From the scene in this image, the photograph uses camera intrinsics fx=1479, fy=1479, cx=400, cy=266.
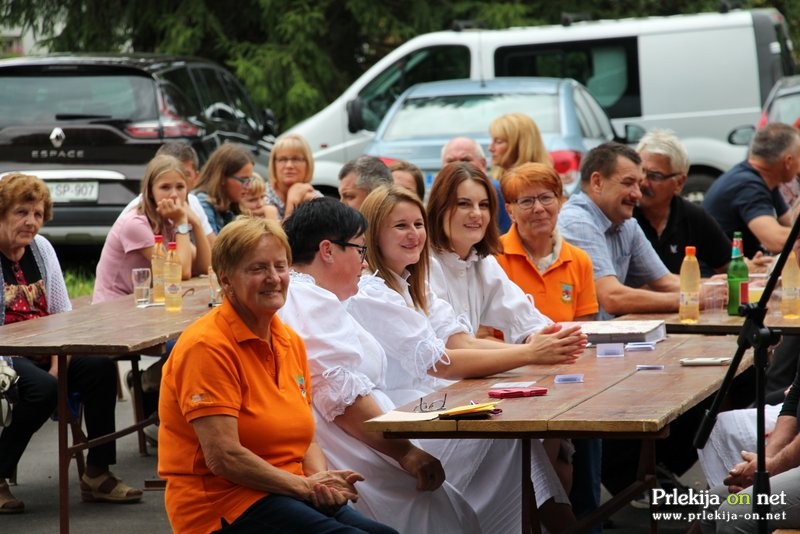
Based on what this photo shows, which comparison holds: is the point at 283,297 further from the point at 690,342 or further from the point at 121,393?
the point at 121,393

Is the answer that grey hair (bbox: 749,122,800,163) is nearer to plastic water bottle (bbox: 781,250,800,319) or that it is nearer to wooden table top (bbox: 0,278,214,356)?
plastic water bottle (bbox: 781,250,800,319)

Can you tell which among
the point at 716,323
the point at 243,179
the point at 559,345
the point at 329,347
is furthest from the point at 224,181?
the point at 329,347

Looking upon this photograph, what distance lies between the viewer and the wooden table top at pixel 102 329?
19.3 feet

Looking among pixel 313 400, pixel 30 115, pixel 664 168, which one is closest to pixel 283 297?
pixel 313 400

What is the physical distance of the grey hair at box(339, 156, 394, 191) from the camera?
7.82 metres

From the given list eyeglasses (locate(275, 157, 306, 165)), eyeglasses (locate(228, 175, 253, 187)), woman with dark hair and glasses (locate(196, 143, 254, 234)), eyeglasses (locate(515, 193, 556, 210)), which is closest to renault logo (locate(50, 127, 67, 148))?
eyeglasses (locate(275, 157, 306, 165))

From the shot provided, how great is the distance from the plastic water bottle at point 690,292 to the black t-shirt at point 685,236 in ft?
4.14

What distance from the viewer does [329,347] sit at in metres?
4.78

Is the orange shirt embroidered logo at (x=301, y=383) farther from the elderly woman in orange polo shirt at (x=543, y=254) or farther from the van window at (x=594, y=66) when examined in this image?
the van window at (x=594, y=66)

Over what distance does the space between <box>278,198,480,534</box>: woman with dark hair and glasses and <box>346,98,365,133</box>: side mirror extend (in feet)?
31.9

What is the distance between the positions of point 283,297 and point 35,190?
8.64 ft

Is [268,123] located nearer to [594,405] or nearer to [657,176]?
[657,176]

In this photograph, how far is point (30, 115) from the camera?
1274 centimetres

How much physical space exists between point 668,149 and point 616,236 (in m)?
0.77
